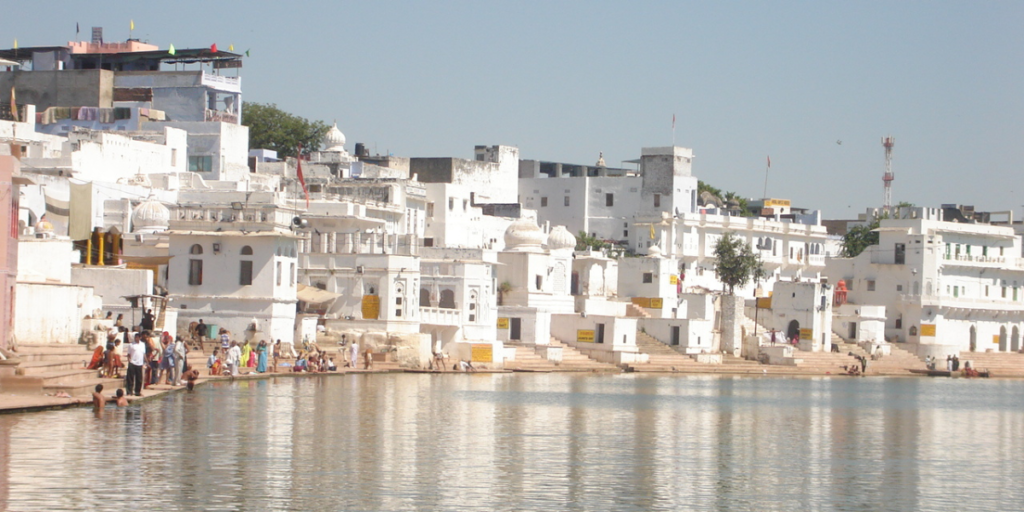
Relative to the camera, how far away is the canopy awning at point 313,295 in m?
Answer: 46.6

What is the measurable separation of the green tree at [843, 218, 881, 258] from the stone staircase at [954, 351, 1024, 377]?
944 cm

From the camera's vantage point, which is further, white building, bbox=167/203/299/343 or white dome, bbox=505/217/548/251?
white dome, bbox=505/217/548/251

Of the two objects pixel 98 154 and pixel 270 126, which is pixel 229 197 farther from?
pixel 270 126

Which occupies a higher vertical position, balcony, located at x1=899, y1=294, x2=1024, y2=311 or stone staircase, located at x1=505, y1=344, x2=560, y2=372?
balcony, located at x1=899, y1=294, x2=1024, y2=311

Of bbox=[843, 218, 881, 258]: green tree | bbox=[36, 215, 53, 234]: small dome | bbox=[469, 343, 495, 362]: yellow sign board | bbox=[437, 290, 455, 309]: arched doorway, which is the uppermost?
bbox=[843, 218, 881, 258]: green tree

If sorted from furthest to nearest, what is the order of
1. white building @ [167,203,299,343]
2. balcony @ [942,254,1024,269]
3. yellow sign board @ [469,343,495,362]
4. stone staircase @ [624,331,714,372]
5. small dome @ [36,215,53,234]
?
balcony @ [942,254,1024,269]
stone staircase @ [624,331,714,372]
yellow sign board @ [469,343,495,362]
white building @ [167,203,299,343]
small dome @ [36,215,53,234]

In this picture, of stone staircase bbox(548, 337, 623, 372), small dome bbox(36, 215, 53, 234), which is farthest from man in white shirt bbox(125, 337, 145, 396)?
stone staircase bbox(548, 337, 623, 372)

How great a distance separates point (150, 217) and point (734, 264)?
96.4 feet

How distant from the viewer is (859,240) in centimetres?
8262

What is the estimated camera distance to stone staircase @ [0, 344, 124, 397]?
83.3 feet

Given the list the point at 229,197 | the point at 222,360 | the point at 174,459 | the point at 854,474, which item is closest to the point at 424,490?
the point at 174,459

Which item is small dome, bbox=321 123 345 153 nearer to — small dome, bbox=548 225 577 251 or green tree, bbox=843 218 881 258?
small dome, bbox=548 225 577 251

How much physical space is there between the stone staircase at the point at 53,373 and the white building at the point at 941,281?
4983cm

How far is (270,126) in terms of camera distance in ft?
253
